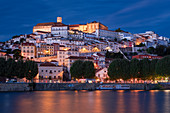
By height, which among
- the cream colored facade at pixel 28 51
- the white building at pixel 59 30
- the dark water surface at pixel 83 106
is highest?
the white building at pixel 59 30

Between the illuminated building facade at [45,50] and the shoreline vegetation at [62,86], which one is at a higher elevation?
the illuminated building facade at [45,50]

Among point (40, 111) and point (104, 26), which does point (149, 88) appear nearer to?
point (40, 111)

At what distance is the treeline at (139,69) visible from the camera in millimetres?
59719

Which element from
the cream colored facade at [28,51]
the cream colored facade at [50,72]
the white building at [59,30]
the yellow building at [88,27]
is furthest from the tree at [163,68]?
the yellow building at [88,27]

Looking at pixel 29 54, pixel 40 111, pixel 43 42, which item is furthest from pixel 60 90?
pixel 43 42

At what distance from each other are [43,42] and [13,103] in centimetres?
6214

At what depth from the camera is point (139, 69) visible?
202 feet

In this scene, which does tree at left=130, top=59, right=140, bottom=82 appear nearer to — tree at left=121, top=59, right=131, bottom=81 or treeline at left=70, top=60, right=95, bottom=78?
tree at left=121, top=59, right=131, bottom=81

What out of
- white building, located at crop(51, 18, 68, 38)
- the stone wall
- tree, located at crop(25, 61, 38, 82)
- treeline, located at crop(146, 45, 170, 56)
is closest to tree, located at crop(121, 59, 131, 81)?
tree, located at crop(25, 61, 38, 82)

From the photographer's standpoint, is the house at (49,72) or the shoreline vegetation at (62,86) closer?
the shoreline vegetation at (62,86)

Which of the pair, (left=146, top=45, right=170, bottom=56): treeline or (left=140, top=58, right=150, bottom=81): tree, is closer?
(left=140, top=58, right=150, bottom=81): tree

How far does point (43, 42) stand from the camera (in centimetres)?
10088

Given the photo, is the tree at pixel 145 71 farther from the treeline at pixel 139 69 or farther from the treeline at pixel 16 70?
the treeline at pixel 16 70

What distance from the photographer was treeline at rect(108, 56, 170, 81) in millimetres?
59719
